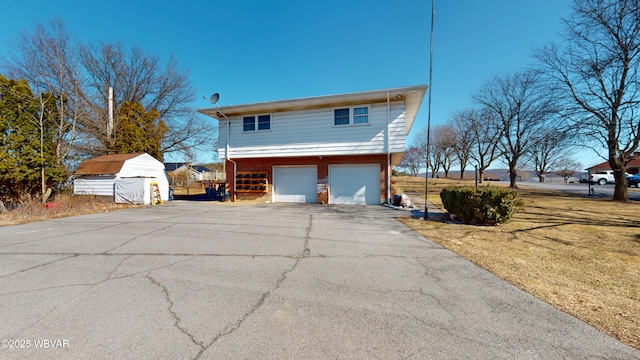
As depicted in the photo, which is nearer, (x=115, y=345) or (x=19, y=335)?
(x=115, y=345)

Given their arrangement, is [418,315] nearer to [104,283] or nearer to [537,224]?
[104,283]

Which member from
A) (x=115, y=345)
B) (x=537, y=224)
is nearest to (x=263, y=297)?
(x=115, y=345)

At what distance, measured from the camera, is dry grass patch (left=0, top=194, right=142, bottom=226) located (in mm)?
8773

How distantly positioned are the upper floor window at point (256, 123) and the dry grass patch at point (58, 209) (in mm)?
7674

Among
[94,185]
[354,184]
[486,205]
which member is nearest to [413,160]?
[354,184]

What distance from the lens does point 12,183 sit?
11383mm

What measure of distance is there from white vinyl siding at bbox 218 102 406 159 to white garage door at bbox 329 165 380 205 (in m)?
1.17

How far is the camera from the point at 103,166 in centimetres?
1414

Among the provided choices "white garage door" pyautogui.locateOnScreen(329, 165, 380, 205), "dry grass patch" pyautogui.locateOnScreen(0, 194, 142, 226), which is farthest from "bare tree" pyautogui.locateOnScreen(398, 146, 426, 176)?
"dry grass patch" pyautogui.locateOnScreen(0, 194, 142, 226)

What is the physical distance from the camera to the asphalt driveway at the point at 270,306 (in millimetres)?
2074

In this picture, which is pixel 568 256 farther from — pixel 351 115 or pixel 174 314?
pixel 351 115

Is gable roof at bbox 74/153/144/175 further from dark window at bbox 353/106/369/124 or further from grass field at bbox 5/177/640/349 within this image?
dark window at bbox 353/106/369/124

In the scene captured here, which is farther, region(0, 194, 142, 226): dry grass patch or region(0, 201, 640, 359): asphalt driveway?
region(0, 194, 142, 226): dry grass patch

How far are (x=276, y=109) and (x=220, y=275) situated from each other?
11.4 m
